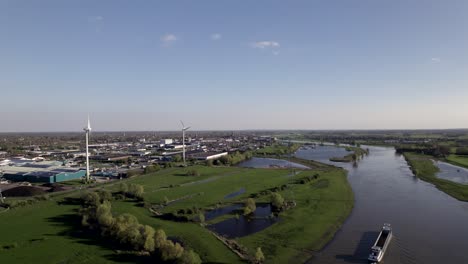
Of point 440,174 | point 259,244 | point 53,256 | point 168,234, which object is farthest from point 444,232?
point 440,174

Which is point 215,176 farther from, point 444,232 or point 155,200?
point 444,232

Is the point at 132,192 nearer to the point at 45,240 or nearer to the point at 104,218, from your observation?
the point at 104,218

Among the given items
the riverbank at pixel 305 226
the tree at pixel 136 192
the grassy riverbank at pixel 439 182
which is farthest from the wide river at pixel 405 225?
the tree at pixel 136 192

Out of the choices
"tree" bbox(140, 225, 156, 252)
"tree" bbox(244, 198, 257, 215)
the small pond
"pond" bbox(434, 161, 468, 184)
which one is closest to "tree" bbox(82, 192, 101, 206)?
"tree" bbox(140, 225, 156, 252)

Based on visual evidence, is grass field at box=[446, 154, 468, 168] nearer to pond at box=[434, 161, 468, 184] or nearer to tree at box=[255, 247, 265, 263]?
pond at box=[434, 161, 468, 184]

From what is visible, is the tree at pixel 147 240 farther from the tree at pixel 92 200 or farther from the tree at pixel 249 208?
the tree at pixel 92 200

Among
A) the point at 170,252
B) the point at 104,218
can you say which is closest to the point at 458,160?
the point at 170,252
